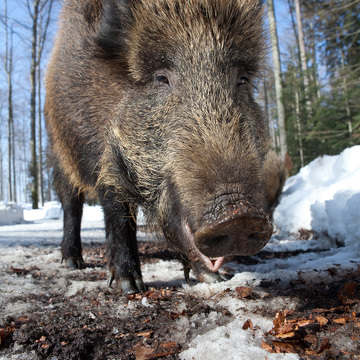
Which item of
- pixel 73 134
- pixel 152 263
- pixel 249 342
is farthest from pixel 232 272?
pixel 73 134

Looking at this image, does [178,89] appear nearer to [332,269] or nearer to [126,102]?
[126,102]

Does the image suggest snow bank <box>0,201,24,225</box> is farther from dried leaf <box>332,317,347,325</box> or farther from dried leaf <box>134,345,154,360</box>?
dried leaf <box>332,317,347,325</box>

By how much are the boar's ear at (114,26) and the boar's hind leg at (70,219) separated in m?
1.90

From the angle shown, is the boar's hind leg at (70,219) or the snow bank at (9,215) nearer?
the boar's hind leg at (70,219)

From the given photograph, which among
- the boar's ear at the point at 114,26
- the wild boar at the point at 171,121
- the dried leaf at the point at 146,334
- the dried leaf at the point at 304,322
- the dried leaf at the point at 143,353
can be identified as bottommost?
Result: the dried leaf at the point at 146,334

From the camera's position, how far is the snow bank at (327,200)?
12.6 feet

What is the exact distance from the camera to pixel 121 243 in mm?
2795

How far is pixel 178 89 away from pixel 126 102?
1.46ft

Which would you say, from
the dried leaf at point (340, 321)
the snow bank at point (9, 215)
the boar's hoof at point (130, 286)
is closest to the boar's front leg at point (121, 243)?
the boar's hoof at point (130, 286)

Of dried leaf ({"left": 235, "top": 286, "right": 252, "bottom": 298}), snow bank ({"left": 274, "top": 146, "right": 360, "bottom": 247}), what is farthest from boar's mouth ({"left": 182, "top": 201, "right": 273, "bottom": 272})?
snow bank ({"left": 274, "top": 146, "right": 360, "bottom": 247})

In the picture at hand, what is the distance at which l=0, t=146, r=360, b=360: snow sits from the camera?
5.31 feet

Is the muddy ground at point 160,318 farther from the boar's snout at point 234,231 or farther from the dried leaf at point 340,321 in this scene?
the boar's snout at point 234,231

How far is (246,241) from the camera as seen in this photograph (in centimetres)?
153

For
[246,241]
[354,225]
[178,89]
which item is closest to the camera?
[246,241]
